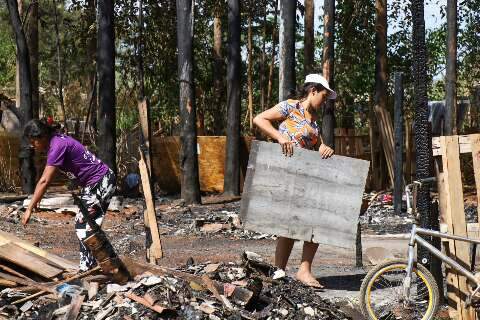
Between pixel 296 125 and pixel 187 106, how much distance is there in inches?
505

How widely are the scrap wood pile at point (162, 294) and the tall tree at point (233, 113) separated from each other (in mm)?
14985

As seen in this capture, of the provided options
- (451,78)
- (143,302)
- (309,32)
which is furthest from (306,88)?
(309,32)

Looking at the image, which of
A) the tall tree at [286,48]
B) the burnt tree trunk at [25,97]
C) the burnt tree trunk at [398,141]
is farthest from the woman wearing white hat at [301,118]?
the burnt tree trunk at [25,97]

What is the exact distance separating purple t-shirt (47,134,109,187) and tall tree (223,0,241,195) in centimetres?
1479

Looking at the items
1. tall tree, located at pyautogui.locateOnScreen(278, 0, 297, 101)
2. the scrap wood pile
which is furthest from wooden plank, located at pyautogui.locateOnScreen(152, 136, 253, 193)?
the scrap wood pile

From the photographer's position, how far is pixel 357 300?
26.1 ft

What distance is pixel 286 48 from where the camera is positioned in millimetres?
17531

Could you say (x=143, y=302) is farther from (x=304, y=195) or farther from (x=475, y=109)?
(x=475, y=109)

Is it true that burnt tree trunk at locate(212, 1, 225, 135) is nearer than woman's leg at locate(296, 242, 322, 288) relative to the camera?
No

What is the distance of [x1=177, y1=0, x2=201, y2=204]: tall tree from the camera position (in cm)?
2033

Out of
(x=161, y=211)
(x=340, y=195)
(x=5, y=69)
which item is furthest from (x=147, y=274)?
(x=5, y=69)

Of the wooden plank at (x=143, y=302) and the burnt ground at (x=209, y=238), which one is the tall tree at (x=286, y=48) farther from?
the wooden plank at (x=143, y=302)

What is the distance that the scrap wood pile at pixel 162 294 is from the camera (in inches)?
260

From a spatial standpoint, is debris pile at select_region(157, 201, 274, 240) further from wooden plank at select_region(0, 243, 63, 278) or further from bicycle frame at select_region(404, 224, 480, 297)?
bicycle frame at select_region(404, 224, 480, 297)
